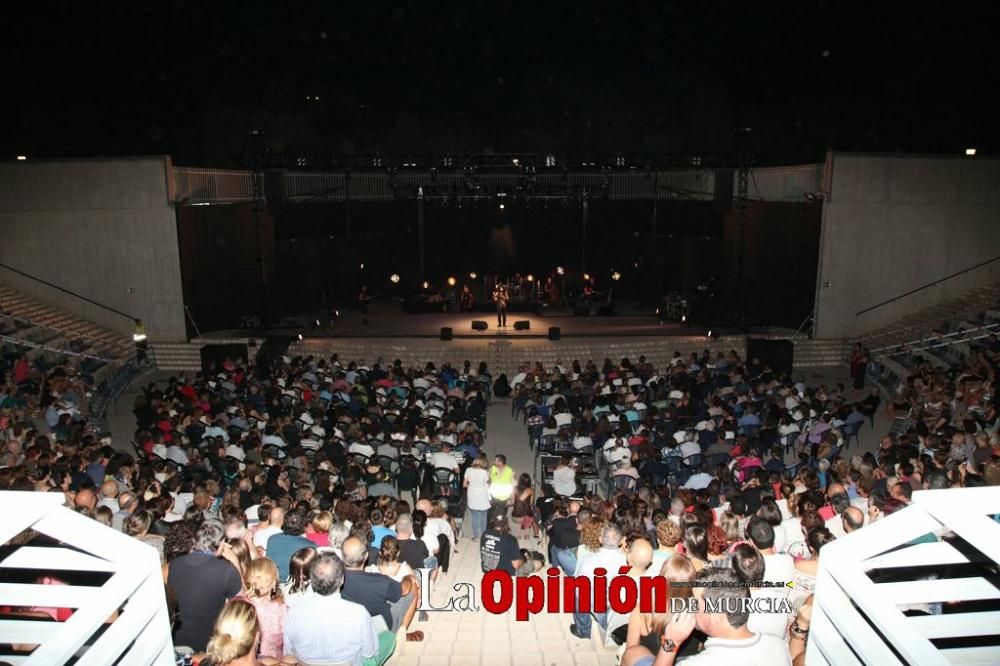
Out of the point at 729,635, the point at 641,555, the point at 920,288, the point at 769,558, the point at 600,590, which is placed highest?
the point at 920,288

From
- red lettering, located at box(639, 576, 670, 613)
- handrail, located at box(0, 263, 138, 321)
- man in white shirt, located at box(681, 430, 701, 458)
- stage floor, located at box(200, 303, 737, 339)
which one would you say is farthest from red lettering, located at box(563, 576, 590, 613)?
handrail, located at box(0, 263, 138, 321)

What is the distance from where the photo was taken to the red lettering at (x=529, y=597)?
489 centimetres

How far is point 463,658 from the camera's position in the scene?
4.48m

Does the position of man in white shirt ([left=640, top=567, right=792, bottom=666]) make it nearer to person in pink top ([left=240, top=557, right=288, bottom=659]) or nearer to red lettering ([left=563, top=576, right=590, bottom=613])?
red lettering ([left=563, top=576, right=590, bottom=613])

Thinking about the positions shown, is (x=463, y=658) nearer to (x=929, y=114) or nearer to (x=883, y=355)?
(x=883, y=355)

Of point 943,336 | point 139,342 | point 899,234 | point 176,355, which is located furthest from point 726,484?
point 176,355

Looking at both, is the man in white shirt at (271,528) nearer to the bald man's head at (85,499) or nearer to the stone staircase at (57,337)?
the bald man's head at (85,499)

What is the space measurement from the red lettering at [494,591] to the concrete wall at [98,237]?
575 inches

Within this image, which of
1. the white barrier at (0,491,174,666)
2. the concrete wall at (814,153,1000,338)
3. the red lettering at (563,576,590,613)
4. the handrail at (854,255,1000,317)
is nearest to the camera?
the white barrier at (0,491,174,666)

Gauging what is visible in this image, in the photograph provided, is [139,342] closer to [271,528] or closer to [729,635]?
[271,528]

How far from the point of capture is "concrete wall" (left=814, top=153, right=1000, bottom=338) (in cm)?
1667

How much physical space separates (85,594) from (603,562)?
3.18m

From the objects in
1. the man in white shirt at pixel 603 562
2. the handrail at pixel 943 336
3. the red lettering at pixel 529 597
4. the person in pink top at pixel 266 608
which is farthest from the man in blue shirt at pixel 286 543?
the handrail at pixel 943 336

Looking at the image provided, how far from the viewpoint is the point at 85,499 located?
19.3 feet
